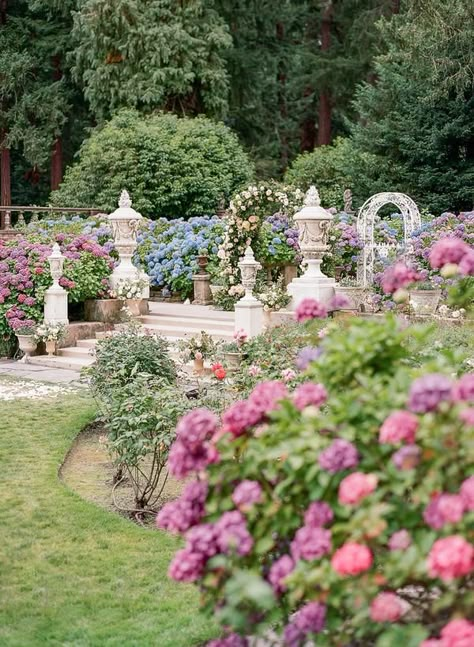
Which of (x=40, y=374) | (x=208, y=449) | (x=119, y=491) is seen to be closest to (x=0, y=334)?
(x=40, y=374)

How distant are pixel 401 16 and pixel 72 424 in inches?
561

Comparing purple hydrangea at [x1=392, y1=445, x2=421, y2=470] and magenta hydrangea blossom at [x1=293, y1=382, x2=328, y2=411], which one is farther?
magenta hydrangea blossom at [x1=293, y1=382, x2=328, y2=411]

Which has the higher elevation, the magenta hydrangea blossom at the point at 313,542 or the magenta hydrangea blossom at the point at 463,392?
the magenta hydrangea blossom at the point at 463,392

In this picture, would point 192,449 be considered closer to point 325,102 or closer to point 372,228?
point 372,228

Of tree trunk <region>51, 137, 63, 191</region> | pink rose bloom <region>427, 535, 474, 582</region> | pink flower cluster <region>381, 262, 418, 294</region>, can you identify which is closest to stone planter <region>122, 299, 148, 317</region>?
pink flower cluster <region>381, 262, 418, 294</region>

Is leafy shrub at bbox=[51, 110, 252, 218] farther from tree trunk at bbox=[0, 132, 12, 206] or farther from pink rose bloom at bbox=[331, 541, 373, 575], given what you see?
pink rose bloom at bbox=[331, 541, 373, 575]

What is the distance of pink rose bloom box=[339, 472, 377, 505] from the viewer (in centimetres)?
219

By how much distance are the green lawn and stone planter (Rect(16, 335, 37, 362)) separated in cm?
547

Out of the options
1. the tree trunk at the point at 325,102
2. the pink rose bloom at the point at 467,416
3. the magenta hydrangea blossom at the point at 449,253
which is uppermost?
the tree trunk at the point at 325,102

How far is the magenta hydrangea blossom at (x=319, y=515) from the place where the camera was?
236cm

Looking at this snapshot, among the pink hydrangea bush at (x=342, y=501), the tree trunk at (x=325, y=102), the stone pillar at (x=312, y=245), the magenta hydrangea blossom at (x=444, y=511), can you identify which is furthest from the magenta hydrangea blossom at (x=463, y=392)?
the tree trunk at (x=325, y=102)

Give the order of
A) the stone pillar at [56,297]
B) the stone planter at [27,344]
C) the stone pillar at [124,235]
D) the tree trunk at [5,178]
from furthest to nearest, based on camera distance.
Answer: the tree trunk at [5,178], the stone pillar at [124,235], the stone pillar at [56,297], the stone planter at [27,344]

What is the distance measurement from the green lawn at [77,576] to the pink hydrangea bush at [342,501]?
1.61 m

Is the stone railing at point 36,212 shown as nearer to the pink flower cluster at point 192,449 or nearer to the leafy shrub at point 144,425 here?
the leafy shrub at point 144,425
